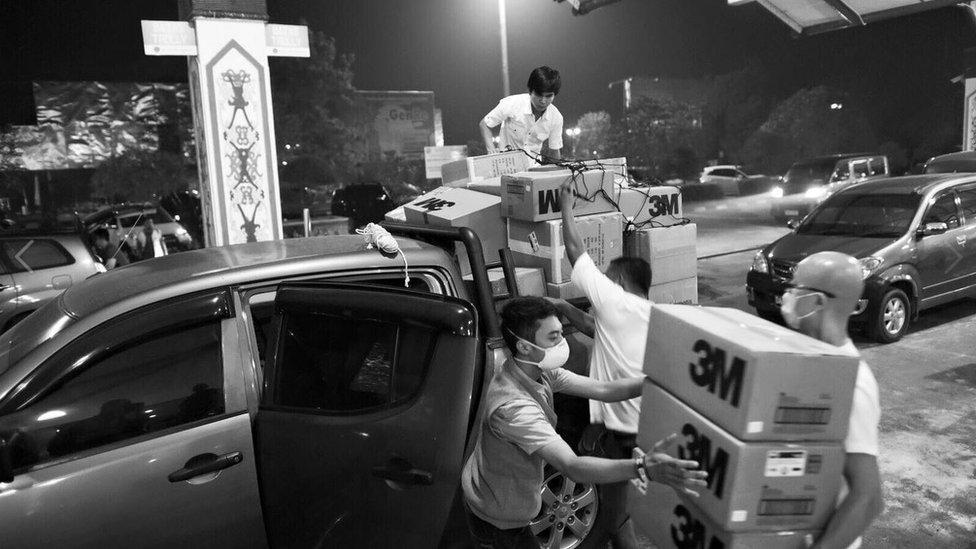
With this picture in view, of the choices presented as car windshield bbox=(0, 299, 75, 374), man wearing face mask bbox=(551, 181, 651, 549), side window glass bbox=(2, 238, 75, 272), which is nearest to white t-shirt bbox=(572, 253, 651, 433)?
man wearing face mask bbox=(551, 181, 651, 549)

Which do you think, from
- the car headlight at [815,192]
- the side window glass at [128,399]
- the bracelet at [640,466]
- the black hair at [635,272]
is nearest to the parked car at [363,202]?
the car headlight at [815,192]

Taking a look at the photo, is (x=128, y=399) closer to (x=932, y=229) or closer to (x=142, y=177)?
(x=932, y=229)

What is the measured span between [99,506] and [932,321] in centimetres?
902

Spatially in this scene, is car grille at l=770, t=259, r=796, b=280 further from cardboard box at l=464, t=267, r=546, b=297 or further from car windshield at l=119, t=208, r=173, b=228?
car windshield at l=119, t=208, r=173, b=228

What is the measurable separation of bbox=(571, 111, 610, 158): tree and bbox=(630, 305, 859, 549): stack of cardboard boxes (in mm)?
53334

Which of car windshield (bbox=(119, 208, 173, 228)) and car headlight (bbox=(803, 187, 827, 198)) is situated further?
car headlight (bbox=(803, 187, 827, 198))

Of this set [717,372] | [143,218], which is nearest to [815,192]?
[143,218]

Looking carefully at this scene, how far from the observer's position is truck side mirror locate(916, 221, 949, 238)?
26.2 ft

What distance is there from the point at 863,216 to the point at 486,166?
5.57 m

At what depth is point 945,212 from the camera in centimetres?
845

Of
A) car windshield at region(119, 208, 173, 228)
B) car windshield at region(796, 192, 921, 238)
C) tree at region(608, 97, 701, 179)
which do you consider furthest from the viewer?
tree at region(608, 97, 701, 179)

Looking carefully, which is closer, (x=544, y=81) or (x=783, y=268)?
(x=544, y=81)

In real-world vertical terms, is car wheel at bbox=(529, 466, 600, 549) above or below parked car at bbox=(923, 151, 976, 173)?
Answer: below

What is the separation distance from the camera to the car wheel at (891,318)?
769cm
